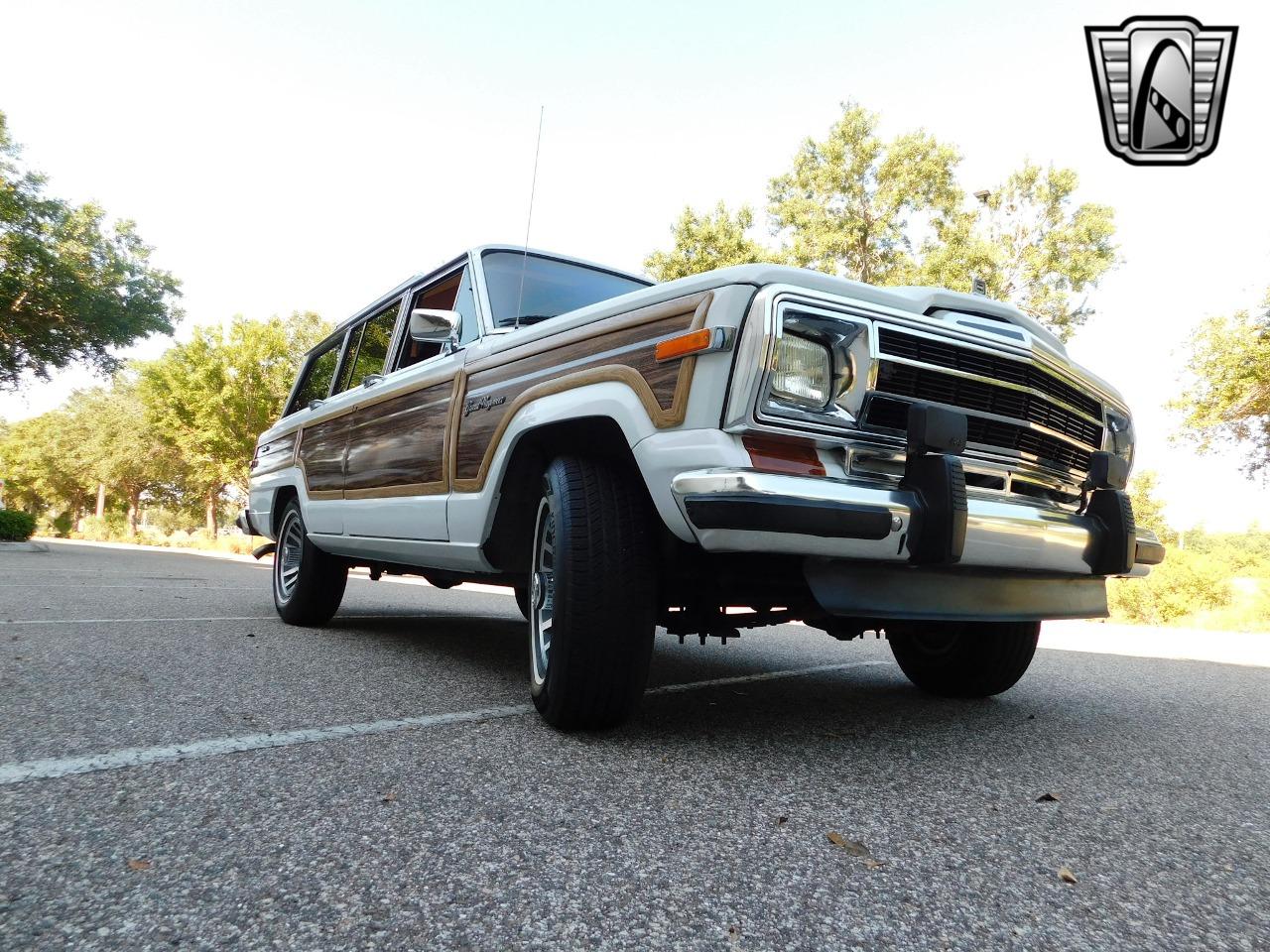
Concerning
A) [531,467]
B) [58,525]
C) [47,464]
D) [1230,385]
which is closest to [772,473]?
[531,467]

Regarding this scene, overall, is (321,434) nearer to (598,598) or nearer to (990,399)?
(598,598)

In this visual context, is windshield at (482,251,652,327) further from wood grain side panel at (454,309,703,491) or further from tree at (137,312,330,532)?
tree at (137,312,330,532)

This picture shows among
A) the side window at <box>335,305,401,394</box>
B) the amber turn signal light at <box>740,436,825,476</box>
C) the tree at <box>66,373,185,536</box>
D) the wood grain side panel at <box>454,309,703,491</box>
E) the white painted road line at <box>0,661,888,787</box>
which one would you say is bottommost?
the white painted road line at <box>0,661,888,787</box>

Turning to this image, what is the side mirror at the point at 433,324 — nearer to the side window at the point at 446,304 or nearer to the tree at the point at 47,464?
the side window at the point at 446,304

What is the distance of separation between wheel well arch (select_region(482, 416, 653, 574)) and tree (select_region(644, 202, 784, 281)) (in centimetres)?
1943

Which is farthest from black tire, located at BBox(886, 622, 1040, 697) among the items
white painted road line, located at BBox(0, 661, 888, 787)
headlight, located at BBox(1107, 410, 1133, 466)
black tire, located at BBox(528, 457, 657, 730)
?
white painted road line, located at BBox(0, 661, 888, 787)

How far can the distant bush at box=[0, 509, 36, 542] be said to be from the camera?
17.9 meters

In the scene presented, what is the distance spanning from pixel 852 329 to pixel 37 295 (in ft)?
66.4

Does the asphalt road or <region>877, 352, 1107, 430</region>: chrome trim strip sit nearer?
the asphalt road

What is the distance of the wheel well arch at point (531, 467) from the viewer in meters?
2.65

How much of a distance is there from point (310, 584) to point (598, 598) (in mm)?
3244

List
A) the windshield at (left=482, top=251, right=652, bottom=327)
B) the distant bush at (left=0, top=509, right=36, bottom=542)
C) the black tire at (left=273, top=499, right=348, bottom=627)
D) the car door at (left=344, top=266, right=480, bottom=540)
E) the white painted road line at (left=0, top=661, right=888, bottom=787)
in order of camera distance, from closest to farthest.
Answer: the white painted road line at (left=0, top=661, right=888, bottom=787), the car door at (left=344, top=266, right=480, bottom=540), the windshield at (left=482, top=251, right=652, bottom=327), the black tire at (left=273, top=499, right=348, bottom=627), the distant bush at (left=0, top=509, right=36, bottom=542)

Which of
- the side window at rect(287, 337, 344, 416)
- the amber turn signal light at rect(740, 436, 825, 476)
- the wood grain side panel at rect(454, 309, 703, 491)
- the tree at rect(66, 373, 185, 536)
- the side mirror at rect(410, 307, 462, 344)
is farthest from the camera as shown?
the tree at rect(66, 373, 185, 536)

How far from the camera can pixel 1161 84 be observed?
307 inches
